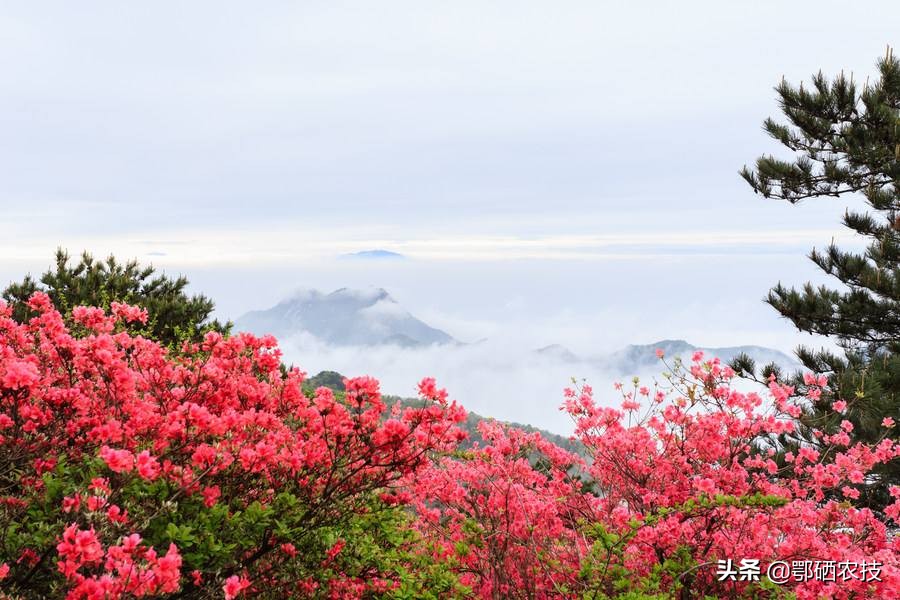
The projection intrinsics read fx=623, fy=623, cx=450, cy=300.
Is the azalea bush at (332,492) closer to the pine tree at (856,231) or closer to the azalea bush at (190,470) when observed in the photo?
the azalea bush at (190,470)

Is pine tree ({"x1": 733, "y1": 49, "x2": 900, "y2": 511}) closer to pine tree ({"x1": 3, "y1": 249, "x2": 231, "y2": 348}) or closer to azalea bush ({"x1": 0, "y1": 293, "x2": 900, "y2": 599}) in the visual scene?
azalea bush ({"x1": 0, "y1": 293, "x2": 900, "y2": 599})

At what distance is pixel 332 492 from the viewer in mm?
4098

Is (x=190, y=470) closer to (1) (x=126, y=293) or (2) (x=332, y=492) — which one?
(2) (x=332, y=492)

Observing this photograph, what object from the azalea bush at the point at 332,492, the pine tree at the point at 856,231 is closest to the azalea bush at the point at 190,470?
the azalea bush at the point at 332,492

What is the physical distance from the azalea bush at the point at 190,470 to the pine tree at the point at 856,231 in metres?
10.4

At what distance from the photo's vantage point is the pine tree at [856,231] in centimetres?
1215

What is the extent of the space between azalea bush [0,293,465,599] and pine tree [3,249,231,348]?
36.7 ft

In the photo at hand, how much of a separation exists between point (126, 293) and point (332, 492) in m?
14.7

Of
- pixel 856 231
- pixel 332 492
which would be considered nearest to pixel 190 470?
pixel 332 492

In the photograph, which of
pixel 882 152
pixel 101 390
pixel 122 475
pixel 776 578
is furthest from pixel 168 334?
pixel 882 152

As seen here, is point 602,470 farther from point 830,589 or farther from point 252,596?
point 252,596

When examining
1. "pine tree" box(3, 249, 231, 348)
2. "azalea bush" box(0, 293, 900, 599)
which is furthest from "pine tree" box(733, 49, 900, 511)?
"pine tree" box(3, 249, 231, 348)

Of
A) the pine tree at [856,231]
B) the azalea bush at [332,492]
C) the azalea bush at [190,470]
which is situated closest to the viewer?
the azalea bush at [190,470]

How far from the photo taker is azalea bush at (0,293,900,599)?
3246 millimetres
